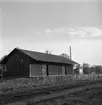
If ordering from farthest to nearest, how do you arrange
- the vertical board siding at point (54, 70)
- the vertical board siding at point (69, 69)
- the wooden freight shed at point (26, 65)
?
1. the vertical board siding at point (69, 69)
2. the vertical board siding at point (54, 70)
3. the wooden freight shed at point (26, 65)

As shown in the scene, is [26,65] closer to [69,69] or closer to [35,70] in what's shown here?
[35,70]

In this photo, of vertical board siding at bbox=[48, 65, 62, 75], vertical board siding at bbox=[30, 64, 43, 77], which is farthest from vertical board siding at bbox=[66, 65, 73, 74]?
vertical board siding at bbox=[30, 64, 43, 77]

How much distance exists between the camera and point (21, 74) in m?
29.6

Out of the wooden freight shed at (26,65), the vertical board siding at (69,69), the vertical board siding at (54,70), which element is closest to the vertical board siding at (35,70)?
the wooden freight shed at (26,65)

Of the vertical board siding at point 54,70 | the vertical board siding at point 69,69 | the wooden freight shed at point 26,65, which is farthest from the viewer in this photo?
the vertical board siding at point 69,69

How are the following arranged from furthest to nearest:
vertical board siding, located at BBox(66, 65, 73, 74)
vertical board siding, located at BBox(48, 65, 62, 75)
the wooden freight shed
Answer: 1. vertical board siding, located at BBox(66, 65, 73, 74)
2. vertical board siding, located at BBox(48, 65, 62, 75)
3. the wooden freight shed

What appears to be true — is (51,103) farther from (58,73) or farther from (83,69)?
(83,69)

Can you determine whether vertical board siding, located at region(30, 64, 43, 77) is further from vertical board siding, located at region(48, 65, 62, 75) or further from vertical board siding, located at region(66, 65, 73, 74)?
vertical board siding, located at region(66, 65, 73, 74)

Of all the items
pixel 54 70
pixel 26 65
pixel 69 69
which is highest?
pixel 26 65

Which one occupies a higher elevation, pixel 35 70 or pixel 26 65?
pixel 26 65

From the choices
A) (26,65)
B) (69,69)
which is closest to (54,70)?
(26,65)

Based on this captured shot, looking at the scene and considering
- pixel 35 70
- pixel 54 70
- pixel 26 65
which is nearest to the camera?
pixel 26 65

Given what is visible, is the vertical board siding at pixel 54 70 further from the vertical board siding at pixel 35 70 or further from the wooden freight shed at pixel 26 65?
the vertical board siding at pixel 35 70

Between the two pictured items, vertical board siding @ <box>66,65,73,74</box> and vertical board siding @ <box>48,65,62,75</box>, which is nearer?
vertical board siding @ <box>48,65,62,75</box>
